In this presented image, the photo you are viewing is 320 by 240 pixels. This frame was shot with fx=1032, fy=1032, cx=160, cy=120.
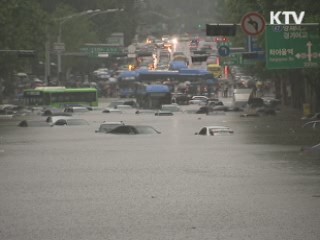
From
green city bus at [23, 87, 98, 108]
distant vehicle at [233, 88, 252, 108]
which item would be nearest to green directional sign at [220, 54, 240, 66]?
distant vehicle at [233, 88, 252, 108]

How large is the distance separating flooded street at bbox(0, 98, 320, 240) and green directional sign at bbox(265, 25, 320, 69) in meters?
4.74

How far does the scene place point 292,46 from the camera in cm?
4750

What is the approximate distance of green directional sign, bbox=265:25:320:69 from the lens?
46.8 m

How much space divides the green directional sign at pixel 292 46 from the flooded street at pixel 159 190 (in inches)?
187

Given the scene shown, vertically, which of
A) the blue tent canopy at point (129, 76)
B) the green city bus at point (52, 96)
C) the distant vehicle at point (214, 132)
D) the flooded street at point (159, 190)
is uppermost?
the blue tent canopy at point (129, 76)

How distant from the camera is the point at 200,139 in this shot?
161ft

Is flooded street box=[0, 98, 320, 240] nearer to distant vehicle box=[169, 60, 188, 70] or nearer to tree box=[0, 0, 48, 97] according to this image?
tree box=[0, 0, 48, 97]

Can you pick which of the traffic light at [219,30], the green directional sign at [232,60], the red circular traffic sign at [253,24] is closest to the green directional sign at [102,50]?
the green directional sign at [232,60]

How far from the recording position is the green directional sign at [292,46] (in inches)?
1842

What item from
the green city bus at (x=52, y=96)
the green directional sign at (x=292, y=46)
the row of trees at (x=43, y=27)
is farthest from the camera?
the green city bus at (x=52, y=96)

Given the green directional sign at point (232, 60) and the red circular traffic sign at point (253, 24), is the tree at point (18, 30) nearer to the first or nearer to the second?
the green directional sign at point (232, 60)

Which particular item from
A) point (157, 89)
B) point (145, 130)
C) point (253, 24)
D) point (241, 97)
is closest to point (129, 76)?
point (157, 89)

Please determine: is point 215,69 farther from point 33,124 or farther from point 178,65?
point 33,124

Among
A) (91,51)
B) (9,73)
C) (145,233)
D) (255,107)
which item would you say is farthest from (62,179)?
(91,51)
